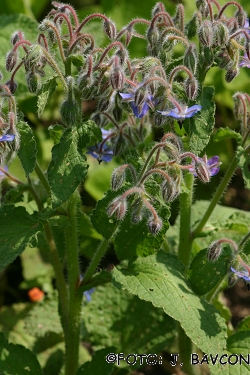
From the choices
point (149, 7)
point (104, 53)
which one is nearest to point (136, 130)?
point (104, 53)

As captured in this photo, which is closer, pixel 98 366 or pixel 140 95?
pixel 140 95

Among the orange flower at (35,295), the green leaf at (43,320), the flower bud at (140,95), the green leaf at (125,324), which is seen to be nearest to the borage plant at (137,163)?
the flower bud at (140,95)

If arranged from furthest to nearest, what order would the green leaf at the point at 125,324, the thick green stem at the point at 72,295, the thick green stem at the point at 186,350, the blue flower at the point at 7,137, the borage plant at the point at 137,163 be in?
the green leaf at the point at 125,324 < the thick green stem at the point at 186,350 < the thick green stem at the point at 72,295 < the borage plant at the point at 137,163 < the blue flower at the point at 7,137

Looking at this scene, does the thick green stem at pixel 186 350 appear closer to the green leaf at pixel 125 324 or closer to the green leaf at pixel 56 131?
the green leaf at pixel 125 324

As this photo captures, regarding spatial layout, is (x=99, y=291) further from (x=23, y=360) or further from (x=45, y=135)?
(x=45, y=135)

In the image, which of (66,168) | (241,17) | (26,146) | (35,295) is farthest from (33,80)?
(35,295)

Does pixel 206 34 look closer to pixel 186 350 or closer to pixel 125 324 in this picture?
pixel 186 350

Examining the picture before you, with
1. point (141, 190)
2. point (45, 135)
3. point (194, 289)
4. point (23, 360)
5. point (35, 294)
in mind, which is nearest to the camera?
point (141, 190)
